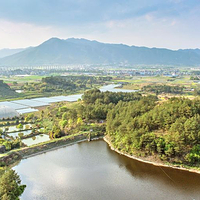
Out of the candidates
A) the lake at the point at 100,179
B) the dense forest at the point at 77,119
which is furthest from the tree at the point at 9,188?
the dense forest at the point at 77,119

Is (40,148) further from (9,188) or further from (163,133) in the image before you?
(163,133)

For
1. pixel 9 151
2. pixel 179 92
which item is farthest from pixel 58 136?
pixel 179 92

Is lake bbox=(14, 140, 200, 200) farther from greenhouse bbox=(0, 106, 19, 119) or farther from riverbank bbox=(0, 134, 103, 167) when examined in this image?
greenhouse bbox=(0, 106, 19, 119)

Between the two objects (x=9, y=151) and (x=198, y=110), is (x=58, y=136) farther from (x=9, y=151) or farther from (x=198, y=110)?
(x=198, y=110)

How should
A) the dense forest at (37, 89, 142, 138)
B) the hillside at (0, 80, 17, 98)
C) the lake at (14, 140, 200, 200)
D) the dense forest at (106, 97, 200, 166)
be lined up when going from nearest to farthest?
1. the lake at (14, 140, 200, 200)
2. the dense forest at (106, 97, 200, 166)
3. the dense forest at (37, 89, 142, 138)
4. the hillside at (0, 80, 17, 98)

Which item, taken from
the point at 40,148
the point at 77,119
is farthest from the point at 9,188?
the point at 77,119

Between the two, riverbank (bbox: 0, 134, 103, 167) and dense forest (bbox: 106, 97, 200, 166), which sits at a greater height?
dense forest (bbox: 106, 97, 200, 166)

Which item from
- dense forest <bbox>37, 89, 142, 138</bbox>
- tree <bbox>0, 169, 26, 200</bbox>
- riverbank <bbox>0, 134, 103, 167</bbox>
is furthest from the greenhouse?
tree <bbox>0, 169, 26, 200</bbox>
